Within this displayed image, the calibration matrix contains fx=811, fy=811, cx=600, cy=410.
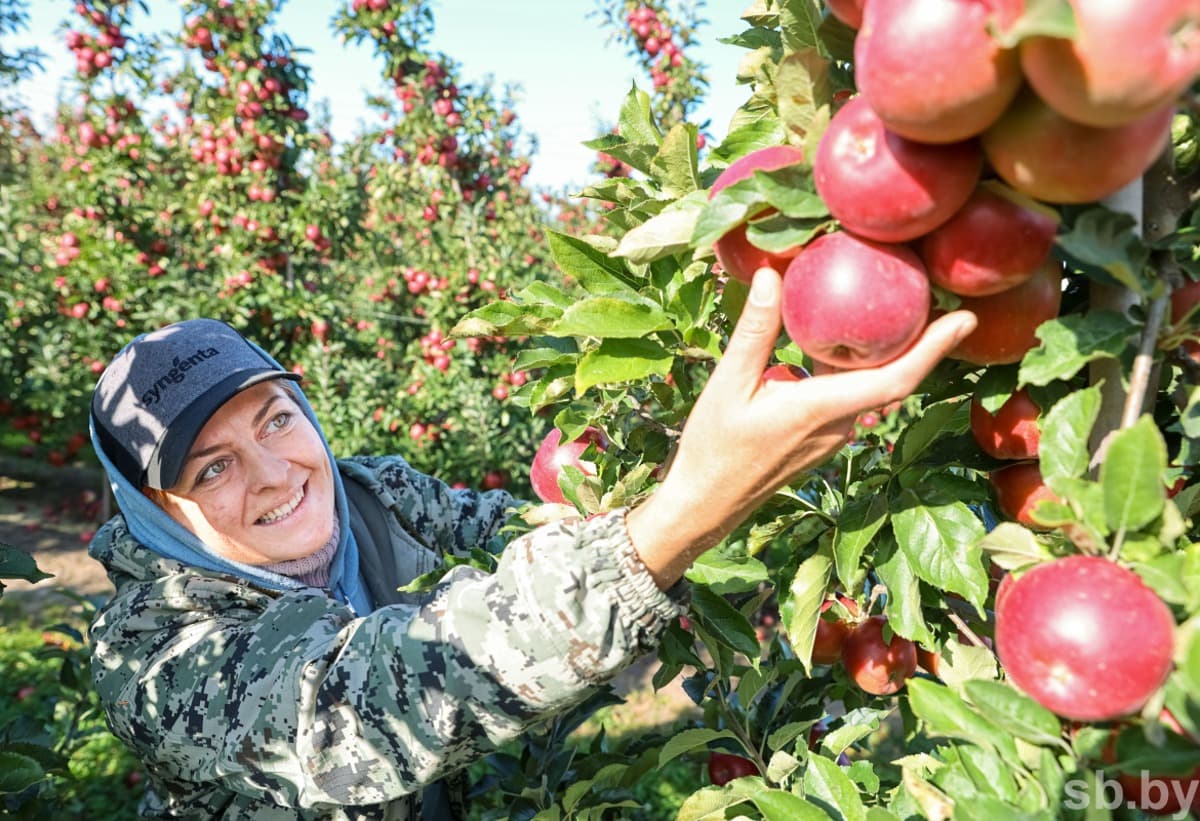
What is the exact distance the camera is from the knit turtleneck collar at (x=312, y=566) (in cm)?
198

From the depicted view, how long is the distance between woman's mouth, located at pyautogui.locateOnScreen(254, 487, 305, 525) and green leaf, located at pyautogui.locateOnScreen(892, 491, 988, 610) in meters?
1.45

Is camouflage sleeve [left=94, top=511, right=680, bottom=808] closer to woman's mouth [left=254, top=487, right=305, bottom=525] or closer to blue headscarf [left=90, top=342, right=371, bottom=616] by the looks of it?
blue headscarf [left=90, top=342, right=371, bottom=616]

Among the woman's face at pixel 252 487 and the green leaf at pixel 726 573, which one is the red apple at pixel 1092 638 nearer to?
the green leaf at pixel 726 573

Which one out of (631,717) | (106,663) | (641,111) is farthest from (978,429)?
(631,717)

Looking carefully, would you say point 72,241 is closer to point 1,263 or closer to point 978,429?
point 1,263

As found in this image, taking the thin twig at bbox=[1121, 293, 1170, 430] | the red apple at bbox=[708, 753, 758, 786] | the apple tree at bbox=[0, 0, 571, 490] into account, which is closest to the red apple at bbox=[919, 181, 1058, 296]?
the thin twig at bbox=[1121, 293, 1170, 430]

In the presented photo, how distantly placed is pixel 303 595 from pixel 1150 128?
152cm

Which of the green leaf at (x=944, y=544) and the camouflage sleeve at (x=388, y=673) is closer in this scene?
the green leaf at (x=944, y=544)

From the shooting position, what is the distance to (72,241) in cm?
562

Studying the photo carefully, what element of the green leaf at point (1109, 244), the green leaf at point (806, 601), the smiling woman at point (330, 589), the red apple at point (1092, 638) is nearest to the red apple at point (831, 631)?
the green leaf at point (806, 601)

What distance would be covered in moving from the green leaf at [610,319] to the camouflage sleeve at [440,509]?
1.42 metres

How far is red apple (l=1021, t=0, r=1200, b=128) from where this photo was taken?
56cm

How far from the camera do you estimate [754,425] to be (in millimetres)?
930

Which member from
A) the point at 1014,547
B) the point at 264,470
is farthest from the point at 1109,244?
the point at 264,470
